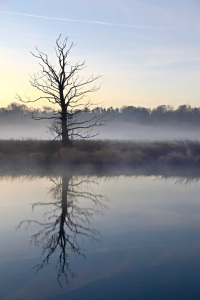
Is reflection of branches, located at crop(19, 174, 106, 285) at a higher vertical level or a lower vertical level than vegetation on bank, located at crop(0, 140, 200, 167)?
→ lower

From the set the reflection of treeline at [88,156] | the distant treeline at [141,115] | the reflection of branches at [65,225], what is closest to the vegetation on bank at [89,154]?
the reflection of treeline at [88,156]

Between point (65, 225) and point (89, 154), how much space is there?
15823 mm

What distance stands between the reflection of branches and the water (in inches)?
0.6

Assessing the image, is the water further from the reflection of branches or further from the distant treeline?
the distant treeline

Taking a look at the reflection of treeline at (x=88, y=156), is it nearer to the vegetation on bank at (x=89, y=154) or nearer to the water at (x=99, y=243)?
the vegetation on bank at (x=89, y=154)

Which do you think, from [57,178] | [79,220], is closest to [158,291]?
[79,220]

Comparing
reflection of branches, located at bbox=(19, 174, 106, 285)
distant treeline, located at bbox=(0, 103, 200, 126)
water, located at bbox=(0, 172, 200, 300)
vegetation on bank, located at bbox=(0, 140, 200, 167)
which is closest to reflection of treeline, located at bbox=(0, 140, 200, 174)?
vegetation on bank, located at bbox=(0, 140, 200, 167)

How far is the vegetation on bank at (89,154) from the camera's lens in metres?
23.7

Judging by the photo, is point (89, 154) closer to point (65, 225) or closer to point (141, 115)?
point (65, 225)

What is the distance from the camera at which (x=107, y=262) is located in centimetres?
672

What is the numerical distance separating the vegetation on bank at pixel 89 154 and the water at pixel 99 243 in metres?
9.50

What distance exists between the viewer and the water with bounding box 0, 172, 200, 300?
5.70 meters

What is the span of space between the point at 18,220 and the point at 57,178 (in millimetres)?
7529

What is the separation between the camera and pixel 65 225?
363 inches
